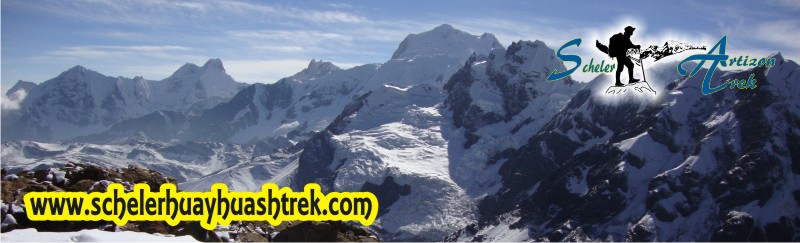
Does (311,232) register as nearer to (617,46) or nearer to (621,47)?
(617,46)

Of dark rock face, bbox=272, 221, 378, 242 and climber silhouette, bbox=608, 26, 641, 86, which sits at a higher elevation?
climber silhouette, bbox=608, 26, 641, 86

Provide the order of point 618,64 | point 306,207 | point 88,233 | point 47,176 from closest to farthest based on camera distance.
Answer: point 88,233
point 306,207
point 47,176
point 618,64

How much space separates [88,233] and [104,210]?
10.4 m

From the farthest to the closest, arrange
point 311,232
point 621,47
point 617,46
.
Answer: point 621,47, point 617,46, point 311,232

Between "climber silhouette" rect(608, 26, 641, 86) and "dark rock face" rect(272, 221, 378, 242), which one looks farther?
"climber silhouette" rect(608, 26, 641, 86)

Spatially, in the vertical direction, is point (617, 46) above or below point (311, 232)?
above

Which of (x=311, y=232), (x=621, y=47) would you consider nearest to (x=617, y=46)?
(x=621, y=47)

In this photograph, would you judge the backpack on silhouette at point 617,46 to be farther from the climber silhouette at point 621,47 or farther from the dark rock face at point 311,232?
the dark rock face at point 311,232

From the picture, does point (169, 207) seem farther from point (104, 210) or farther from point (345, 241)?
point (345, 241)

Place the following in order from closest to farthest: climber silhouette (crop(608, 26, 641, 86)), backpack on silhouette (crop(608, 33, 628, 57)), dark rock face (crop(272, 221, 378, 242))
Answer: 1. dark rock face (crop(272, 221, 378, 242))
2. climber silhouette (crop(608, 26, 641, 86))
3. backpack on silhouette (crop(608, 33, 628, 57))

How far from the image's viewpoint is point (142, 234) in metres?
75.9

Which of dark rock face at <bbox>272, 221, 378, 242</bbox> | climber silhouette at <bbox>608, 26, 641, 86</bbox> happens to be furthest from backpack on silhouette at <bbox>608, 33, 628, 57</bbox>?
dark rock face at <bbox>272, 221, 378, 242</bbox>

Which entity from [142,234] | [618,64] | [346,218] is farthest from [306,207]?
[618,64]

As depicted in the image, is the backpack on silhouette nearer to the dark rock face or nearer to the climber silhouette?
the climber silhouette
